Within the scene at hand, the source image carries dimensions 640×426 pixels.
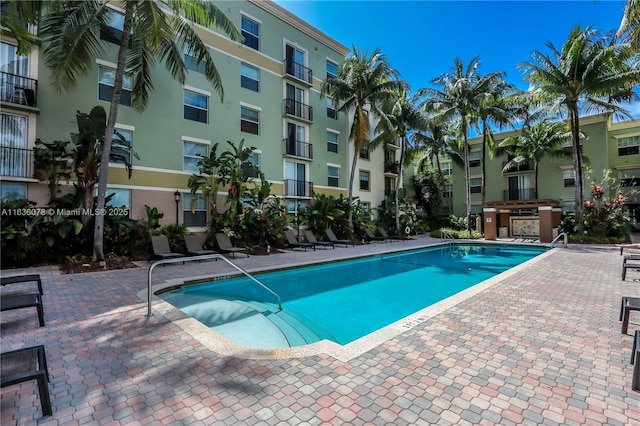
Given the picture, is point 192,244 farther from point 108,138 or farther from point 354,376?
point 354,376

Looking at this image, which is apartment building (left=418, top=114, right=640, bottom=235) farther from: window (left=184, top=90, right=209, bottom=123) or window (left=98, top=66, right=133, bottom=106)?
window (left=98, top=66, right=133, bottom=106)

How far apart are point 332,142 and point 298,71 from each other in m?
Answer: 5.54

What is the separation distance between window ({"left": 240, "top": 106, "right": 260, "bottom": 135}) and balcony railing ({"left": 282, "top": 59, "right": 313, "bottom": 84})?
3941mm

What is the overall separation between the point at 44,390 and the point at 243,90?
59.3 feet

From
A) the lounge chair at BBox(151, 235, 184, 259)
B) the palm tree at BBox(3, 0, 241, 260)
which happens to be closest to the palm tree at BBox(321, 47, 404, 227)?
the palm tree at BBox(3, 0, 241, 260)

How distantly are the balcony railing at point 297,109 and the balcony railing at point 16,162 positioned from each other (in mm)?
13101

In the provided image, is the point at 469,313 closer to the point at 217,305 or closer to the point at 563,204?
the point at 217,305

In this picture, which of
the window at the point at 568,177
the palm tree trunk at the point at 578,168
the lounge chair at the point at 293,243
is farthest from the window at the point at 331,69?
the window at the point at 568,177

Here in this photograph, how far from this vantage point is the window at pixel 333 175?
909 inches

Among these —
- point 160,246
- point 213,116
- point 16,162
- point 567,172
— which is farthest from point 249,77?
point 567,172

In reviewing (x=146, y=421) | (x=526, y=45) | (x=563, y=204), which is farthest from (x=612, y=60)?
(x=146, y=421)

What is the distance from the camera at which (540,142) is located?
25.9m

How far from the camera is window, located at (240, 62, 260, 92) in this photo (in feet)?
60.0

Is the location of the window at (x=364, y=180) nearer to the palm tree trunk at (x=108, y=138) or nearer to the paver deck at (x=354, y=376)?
the palm tree trunk at (x=108, y=138)
